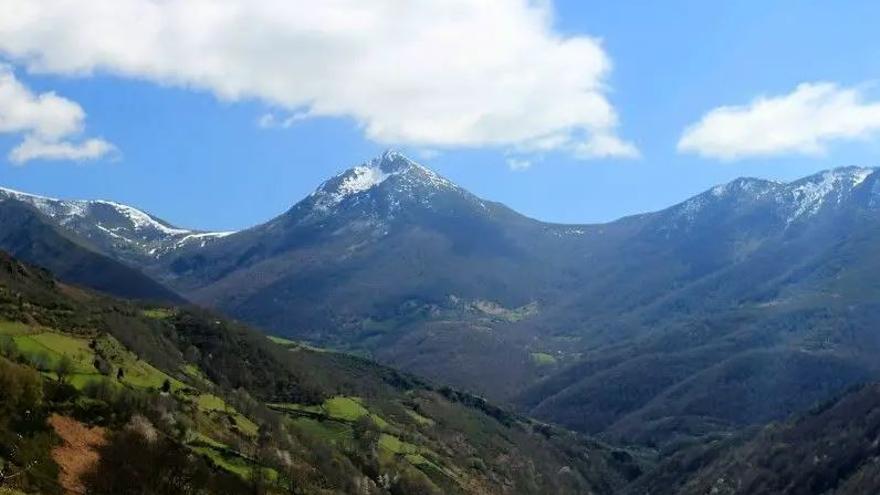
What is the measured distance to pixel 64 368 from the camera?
142m

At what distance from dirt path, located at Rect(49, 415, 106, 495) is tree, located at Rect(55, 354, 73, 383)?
79.5ft

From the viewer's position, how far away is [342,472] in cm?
18688

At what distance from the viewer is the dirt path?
316 feet

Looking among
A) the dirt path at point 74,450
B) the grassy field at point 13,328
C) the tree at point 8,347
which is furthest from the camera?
the grassy field at point 13,328

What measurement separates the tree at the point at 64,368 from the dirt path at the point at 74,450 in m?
24.2

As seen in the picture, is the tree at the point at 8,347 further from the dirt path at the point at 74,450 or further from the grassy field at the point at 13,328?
the dirt path at the point at 74,450

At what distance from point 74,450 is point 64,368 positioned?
41903 millimetres

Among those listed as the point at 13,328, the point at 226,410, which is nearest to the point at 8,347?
the point at 13,328

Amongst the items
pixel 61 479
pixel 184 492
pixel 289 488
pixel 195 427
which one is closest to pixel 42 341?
pixel 195 427

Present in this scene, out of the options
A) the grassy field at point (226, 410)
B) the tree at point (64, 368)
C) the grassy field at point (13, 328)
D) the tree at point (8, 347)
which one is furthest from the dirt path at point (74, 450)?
the grassy field at point (226, 410)

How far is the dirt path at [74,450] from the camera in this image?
316 feet

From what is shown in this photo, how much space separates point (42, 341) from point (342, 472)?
61526mm

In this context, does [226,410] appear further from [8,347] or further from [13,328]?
[8,347]

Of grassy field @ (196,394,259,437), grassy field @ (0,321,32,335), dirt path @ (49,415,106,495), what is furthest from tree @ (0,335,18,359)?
grassy field @ (196,394,259,437)
